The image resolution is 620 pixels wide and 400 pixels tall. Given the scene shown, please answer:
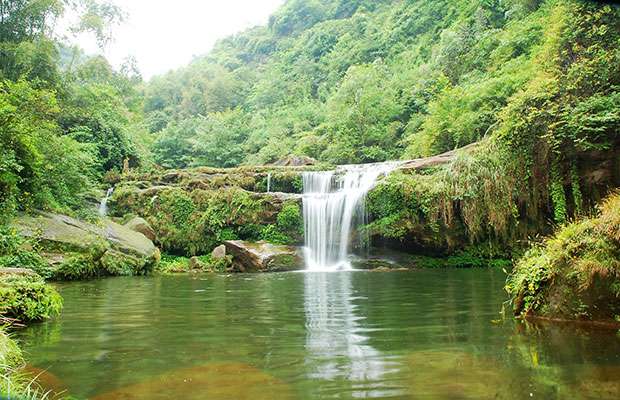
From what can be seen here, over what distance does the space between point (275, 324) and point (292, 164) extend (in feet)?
83.9

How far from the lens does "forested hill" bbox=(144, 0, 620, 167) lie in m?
18.3

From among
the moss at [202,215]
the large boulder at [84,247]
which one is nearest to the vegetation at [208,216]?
the moss at [202,215]

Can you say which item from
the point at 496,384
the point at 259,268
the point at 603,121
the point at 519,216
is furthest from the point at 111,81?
the point at 496,384

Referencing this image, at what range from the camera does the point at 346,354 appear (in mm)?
5012

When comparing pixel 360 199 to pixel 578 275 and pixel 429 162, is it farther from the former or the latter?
pixel 578 275

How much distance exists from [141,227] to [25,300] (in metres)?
16.5

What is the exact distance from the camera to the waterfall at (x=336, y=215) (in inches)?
889

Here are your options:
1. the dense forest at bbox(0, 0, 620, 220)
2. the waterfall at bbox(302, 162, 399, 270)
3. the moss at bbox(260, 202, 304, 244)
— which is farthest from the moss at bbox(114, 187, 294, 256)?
the dense forest at bbox(0, 0, 620, 220)

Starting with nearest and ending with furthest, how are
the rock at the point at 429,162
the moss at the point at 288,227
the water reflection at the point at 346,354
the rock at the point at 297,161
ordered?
the water reflection at the point at 346,354 → the rock at the point at 429,162 → the moss at the point at 288,227 → the rock at the point at 297,161

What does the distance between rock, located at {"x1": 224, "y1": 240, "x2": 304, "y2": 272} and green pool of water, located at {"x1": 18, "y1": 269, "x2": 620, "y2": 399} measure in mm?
11496

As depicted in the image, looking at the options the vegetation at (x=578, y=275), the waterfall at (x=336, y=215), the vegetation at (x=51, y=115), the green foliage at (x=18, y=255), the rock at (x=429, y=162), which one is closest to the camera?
the vegetation at (x=578, y=275)

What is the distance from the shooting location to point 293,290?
11961mm

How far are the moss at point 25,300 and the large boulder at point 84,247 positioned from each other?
7.99m

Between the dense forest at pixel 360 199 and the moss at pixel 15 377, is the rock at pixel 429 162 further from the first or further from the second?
the moss at pixel 15 377
